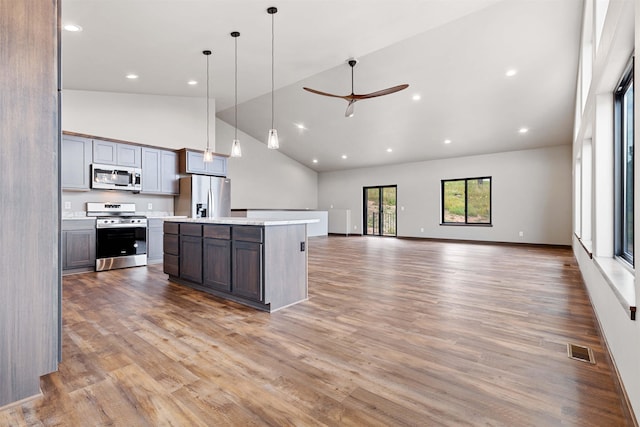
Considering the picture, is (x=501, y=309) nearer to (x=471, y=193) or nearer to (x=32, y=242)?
(x=32, y=242)

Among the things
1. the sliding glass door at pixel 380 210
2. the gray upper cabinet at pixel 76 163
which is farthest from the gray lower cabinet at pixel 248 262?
the sliding glass door at pixel 380 210

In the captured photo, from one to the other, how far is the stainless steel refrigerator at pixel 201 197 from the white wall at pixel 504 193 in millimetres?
6369

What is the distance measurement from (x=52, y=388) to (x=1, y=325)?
1.45ft

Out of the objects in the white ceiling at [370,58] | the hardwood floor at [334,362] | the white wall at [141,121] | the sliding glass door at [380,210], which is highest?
the white ceiling at [370,58]

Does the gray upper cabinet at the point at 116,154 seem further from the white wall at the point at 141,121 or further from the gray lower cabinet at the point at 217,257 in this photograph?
the gray lower cabinet at the point at 217,257

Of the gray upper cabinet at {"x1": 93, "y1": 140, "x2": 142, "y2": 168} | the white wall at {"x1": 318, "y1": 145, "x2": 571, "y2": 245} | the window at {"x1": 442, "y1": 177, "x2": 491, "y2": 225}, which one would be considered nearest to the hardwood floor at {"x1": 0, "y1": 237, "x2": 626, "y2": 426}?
the gray upper cabinet at {"x1": 93, "y1": 140, "x2": 142, "y2": 168}

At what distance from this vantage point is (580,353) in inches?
84.6

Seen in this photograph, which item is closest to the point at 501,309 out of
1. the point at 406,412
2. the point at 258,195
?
the point at 406,412

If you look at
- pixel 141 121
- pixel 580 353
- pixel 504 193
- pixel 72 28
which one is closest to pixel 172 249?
pixel 72 28

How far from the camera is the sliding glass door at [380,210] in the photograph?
11523 mm

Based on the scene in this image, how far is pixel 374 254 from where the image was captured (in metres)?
7.05

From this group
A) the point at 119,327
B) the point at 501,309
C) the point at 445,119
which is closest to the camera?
the point at 119,327

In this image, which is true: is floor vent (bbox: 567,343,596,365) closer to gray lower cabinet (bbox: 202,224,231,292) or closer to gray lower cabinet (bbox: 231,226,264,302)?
gray lower cabinet (bbox: 231,226,264,302)

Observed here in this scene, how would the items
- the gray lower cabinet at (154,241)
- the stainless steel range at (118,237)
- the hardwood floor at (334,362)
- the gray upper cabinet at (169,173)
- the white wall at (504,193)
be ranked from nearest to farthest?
1. the hardwood floor at (334,362)
2. the stainless steel range at (118,237)
3. the gray lower cabinet at (154,241)
4. the gray upper cabinet at (169,173)
5. the white wall at (504,193)
